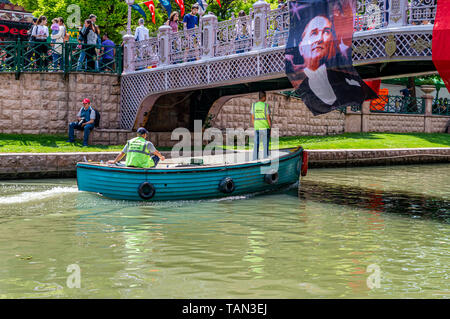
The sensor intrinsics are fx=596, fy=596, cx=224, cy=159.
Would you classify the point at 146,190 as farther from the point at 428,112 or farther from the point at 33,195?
the point at 428,112

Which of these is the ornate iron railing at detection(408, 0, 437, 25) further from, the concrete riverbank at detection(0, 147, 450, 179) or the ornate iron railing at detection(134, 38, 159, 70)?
the ornate iron railing at detection(134, 38, 159, 70)

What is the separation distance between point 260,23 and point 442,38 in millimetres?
5911

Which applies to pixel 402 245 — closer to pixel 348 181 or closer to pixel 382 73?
pixel 382 73

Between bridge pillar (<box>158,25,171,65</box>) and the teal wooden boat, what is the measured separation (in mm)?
7774

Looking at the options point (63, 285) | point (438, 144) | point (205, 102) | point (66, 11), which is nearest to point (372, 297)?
point (63, 285)

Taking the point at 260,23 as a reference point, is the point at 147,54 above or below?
below

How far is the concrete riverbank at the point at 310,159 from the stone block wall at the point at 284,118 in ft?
17.3

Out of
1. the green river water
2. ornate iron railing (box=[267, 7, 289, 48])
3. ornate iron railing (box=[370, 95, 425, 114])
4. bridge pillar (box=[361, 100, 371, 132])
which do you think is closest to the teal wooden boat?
the green river water

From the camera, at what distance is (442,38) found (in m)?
12.6

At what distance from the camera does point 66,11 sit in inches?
1203
